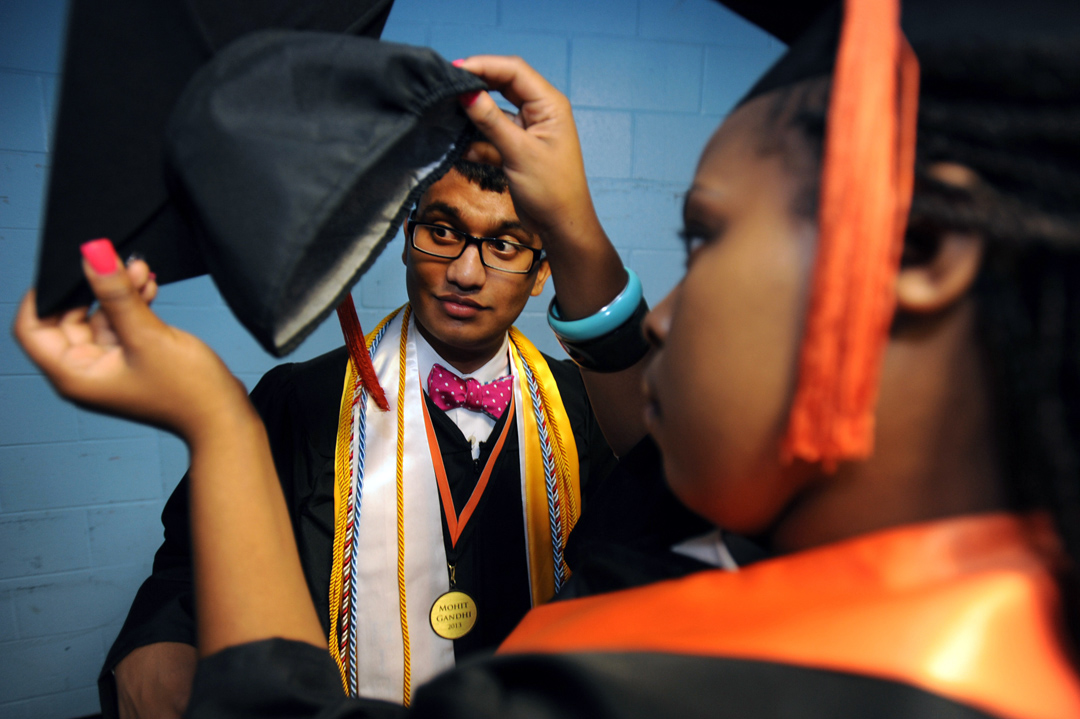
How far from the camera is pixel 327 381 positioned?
1.34 metres

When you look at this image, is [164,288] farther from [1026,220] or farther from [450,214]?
[1026,220]

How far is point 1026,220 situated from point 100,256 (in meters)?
0.73

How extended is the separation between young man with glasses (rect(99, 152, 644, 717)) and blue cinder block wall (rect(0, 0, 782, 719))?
2.02 feet

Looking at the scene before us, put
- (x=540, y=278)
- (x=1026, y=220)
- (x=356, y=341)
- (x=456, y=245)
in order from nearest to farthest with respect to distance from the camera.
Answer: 1. (x=1026, y=220)
2. (x=356, y=341)
3. (x=456, y=245)
4. (x=540, y=278)

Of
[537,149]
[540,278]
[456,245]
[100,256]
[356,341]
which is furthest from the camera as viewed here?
[540,278]

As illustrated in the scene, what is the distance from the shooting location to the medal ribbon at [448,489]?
1.32m

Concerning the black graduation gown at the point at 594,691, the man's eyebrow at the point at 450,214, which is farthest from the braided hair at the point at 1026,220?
the man's eyebrow at the point at 450,214

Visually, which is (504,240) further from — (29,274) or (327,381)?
(29,274)

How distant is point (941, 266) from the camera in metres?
0.39

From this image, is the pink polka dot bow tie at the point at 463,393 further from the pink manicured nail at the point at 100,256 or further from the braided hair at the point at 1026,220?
the braided hair at the point at 1026,220

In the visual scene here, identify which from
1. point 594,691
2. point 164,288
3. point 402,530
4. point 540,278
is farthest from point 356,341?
point 164,288

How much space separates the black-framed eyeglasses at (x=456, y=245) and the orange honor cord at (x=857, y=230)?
3.23ft

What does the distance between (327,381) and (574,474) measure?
64 cm

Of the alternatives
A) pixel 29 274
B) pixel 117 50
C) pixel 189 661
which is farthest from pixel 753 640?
pixel 29 274
